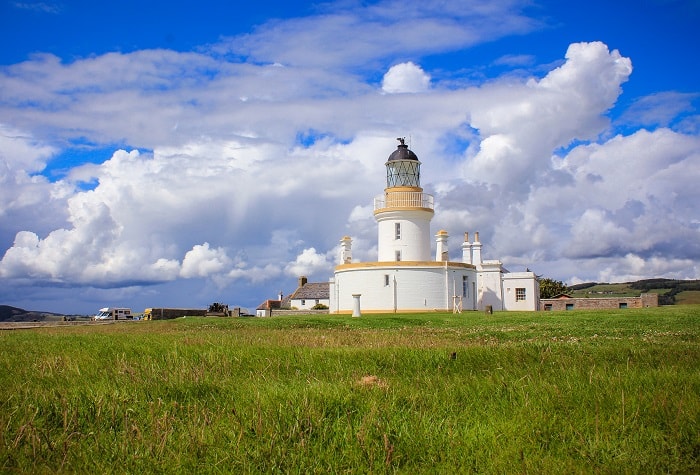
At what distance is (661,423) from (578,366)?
10.2ft

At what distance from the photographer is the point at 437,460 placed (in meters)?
6.48

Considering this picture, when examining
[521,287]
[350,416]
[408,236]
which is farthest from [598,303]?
[350,416]

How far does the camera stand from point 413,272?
4484cm

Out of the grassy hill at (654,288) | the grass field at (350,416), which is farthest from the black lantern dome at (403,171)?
the grassy hill at (654,288)

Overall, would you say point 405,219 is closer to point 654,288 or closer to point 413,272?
point 413,272

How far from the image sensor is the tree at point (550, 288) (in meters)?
68.1

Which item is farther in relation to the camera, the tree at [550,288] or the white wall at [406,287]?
the tree at [550,288]

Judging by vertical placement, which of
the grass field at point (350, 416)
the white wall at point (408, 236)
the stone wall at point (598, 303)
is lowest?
the grass field at point (350, 416)

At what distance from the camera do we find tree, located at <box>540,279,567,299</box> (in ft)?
223

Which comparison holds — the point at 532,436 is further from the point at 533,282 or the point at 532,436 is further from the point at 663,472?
the point at 533,282

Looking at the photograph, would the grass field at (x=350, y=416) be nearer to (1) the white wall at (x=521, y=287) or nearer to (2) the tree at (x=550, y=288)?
(1) the white wall at (x=521, y=287)

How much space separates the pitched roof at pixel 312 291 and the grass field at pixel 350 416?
64.2 metres

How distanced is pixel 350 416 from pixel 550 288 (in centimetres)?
6587

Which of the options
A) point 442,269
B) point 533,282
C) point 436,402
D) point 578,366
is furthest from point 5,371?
point 533,282
